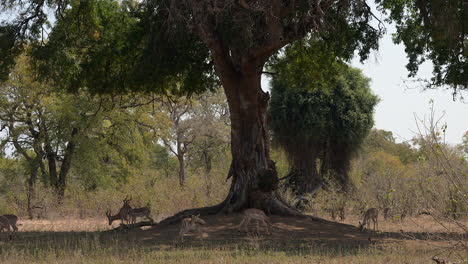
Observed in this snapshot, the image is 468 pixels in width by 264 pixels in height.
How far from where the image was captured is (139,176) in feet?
119

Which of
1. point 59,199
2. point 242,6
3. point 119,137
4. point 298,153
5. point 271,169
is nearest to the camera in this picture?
point 242,6

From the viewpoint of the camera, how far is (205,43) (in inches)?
675

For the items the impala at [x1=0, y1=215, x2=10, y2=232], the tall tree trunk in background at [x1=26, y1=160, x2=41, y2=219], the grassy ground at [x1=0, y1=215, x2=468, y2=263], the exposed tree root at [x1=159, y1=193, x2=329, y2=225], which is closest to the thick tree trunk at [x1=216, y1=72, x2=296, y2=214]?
the exposed tree root at [x1=159, y1=193, x2=329, y2=225]

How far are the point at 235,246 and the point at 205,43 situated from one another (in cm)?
645

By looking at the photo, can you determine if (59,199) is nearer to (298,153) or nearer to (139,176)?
(139,176)

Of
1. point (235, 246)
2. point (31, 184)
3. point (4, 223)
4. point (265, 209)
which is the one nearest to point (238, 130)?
point (265, 209)

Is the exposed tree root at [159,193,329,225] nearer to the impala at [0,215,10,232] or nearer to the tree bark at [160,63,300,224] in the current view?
the tree bark at [160,63,300,224]

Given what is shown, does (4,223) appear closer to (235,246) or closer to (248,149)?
(235,246)

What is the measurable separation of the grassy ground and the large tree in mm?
2008

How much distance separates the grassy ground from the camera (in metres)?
11.0

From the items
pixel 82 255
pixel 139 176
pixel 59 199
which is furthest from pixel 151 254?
pixel 139 176

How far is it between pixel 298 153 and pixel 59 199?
11.6m

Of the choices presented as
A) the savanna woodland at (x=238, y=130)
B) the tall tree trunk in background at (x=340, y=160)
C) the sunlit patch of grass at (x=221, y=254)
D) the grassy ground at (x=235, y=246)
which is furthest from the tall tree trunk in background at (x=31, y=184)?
the tall tree trunk in background at (x=340, y=160)

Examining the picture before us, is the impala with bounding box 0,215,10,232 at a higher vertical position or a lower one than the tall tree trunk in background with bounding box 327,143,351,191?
lower
